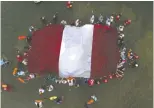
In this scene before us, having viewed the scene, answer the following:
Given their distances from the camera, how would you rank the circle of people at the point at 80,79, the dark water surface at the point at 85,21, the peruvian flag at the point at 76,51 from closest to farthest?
the peruvian flag at the point at 76,51 → the circle of people at the point at 80,79 → the dark water surface at the point at 85,21

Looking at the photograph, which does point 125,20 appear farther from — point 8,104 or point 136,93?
point 8,104

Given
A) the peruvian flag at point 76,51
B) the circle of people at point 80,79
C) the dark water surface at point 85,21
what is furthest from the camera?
the dark water surface at point 85,21

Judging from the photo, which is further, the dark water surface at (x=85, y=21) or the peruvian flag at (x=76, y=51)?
the dark water surface at (x=85, y=21)

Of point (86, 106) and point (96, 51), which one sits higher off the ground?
point (96, 51)

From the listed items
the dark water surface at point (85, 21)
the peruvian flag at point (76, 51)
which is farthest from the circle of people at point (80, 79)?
the peruvian flag at point (76, 51)

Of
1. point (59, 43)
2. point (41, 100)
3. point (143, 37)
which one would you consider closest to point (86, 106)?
point (41, 100)

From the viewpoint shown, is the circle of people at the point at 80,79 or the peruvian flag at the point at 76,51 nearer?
the peruvian flag at the point at 76,51

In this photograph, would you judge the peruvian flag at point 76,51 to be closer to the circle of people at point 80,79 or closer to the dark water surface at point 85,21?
the circle of people at point 80,79

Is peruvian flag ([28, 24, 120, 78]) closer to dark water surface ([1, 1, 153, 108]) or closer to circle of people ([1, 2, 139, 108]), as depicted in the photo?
circle of people ([1, 2, 139, 108])

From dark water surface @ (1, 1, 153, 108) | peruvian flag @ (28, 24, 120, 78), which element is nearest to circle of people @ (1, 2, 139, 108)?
dark water surface @ (1, 1, 153, 108)
